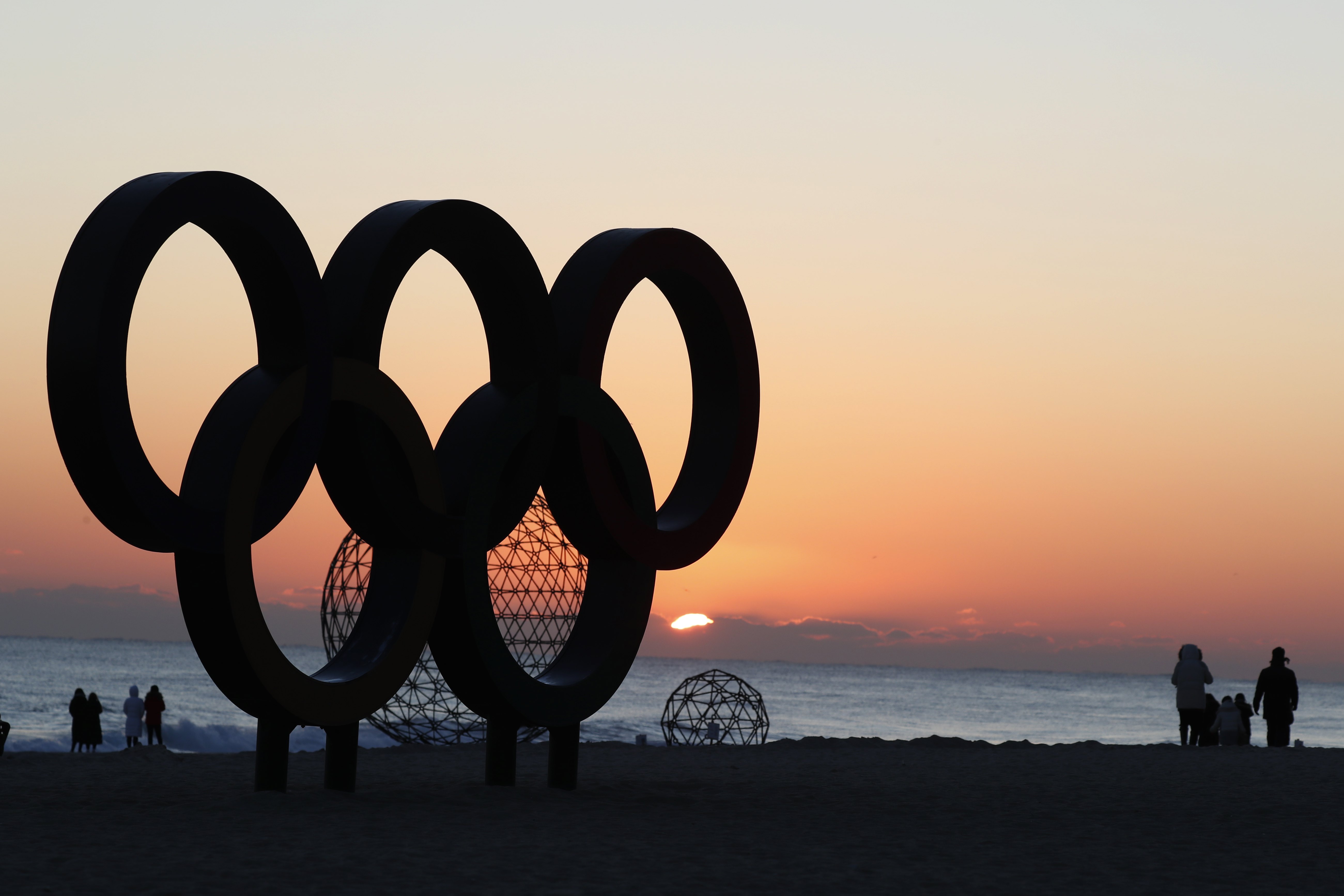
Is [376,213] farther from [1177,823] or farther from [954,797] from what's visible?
[1177,823]

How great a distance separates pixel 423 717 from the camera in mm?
23594

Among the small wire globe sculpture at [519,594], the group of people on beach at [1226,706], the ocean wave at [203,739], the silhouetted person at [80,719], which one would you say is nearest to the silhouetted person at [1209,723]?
the group of people on beach at [1226,706]

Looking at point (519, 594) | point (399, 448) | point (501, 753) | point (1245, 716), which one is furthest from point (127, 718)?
point (1245, 716)

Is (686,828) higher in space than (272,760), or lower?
lower

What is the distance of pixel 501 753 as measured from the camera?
47.2ft

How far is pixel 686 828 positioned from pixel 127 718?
1873 cm

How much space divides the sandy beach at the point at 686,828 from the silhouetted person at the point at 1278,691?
116 inches

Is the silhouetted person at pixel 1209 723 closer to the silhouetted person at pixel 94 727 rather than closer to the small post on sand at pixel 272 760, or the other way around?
→ the small post on sand at pixel 272 760

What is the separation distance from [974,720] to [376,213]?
72.0 m

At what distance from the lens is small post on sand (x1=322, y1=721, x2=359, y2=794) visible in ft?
43.8

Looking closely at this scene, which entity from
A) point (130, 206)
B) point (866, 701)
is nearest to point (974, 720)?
point (866, 701)

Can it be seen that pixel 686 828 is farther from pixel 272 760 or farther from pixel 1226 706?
pixel 1226 706

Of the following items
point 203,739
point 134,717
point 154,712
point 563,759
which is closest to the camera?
point 563,759

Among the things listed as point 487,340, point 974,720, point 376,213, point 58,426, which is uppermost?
point 376,213
